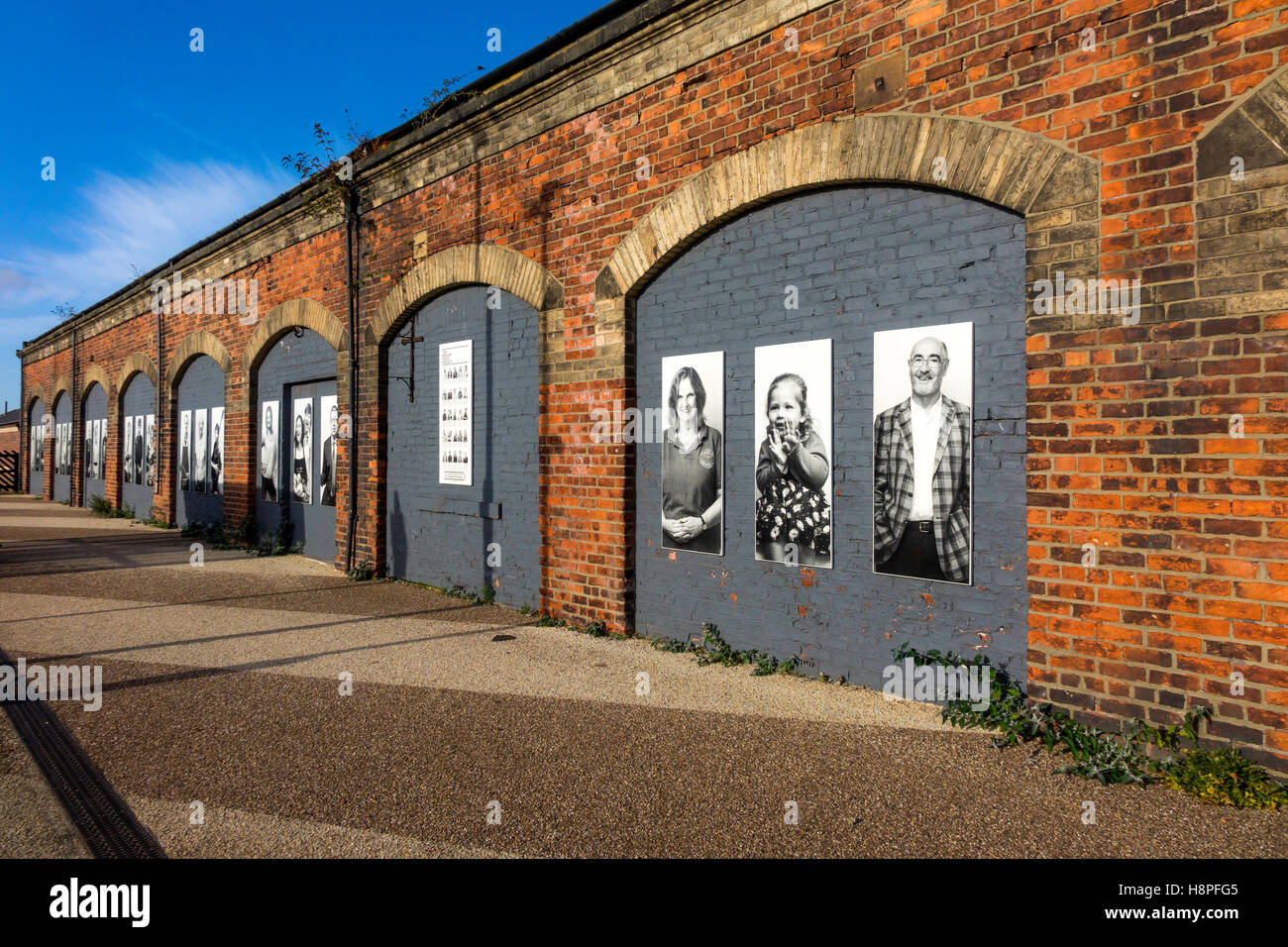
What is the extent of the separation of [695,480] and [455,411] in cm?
355

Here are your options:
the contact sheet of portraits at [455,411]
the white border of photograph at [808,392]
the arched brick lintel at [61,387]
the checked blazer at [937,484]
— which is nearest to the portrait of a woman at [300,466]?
the contact sheet of portraits at [455,411]

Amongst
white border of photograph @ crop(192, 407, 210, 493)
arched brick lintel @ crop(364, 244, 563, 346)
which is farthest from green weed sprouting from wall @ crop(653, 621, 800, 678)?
white border of photograph @ crop(192, 407, 210, 493)

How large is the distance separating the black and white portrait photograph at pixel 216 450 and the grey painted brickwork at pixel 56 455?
41.4 feet

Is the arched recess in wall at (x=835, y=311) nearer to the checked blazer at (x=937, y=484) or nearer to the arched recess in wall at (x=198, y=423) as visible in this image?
the checked blazer at (x=937, y=484)

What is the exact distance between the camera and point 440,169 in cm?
828

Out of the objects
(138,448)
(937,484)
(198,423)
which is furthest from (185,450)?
(937,484)

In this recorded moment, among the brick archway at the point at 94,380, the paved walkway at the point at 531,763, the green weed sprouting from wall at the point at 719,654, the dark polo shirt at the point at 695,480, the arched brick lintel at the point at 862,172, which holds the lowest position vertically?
the paved walkway at the point at 531,763

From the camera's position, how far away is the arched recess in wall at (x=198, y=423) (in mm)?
13812

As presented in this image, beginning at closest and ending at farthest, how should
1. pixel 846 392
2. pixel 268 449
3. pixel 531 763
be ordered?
pixel 531 763
pixel 846 392
pixel 268 449

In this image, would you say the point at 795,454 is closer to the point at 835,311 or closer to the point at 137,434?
the point at 835,311

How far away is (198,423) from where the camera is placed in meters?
14.7

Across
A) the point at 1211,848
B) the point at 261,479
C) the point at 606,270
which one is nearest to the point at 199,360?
the point at 261,479

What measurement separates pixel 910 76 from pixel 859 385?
1946 millimetres

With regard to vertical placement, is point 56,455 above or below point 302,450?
above
